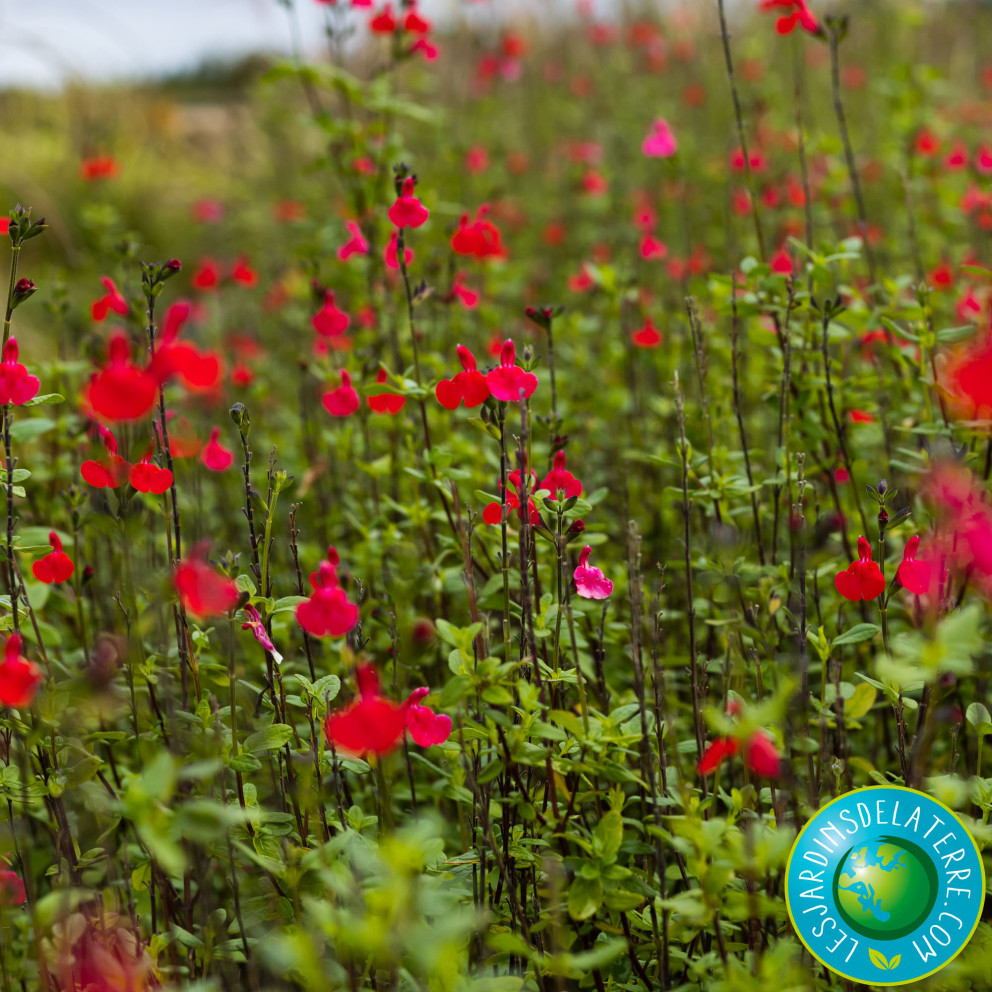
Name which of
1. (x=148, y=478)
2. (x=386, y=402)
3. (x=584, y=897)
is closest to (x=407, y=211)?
(x=386, y=402)

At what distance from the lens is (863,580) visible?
1293 mm

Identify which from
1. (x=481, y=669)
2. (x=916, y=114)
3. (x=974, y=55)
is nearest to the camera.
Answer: (x=481, y=669)

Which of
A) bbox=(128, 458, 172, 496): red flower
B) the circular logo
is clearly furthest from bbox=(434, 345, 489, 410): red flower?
the circular logo

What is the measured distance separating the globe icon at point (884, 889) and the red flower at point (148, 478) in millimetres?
996

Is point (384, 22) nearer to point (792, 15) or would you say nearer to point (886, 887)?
point (792, 15)

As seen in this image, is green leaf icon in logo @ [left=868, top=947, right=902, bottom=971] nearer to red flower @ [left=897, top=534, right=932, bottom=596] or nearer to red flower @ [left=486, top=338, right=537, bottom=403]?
red flower @ [left=897, top=534, right=932, bottom=596]

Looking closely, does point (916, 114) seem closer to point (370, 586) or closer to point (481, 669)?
point (370, 586)

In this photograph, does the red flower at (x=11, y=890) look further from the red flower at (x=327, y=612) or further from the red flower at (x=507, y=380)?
the red flower at (x=507, y=380)

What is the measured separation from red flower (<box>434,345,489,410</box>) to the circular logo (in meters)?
0.73

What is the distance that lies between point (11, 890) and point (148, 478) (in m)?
0.58

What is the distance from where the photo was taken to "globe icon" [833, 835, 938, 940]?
42.1 inches

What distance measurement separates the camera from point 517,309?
416 cm

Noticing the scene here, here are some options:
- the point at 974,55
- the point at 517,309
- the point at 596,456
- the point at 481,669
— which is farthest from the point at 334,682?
the point at 974,55

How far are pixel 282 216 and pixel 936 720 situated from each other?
4371 millimetres
